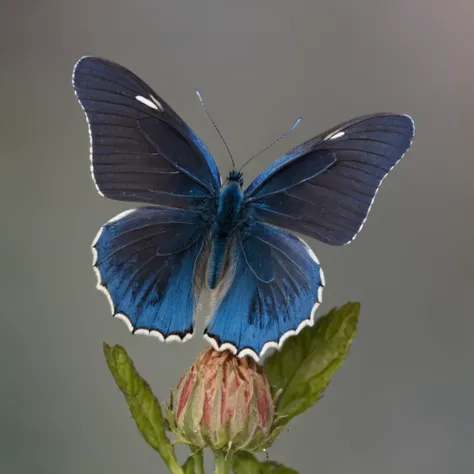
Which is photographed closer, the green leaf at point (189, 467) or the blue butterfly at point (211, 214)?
the green leaf at point (189, 467)

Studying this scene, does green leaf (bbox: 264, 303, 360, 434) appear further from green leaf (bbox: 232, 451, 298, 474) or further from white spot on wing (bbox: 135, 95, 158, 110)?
white spot on wing (bbox: 135, 95, 158, 110)

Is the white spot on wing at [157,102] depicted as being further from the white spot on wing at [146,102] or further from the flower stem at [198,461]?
the flower stem at [198,461]

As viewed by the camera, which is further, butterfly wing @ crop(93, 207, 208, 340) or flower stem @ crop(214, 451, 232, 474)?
butterfly wing @ crop(93, 207, 208, 340)

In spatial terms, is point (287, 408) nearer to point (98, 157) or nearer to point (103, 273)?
point (103, 273)

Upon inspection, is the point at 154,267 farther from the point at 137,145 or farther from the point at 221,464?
the point at 221,464

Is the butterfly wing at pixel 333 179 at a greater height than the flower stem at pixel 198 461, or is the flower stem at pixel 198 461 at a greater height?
the butterfly wing at pixel 333 179

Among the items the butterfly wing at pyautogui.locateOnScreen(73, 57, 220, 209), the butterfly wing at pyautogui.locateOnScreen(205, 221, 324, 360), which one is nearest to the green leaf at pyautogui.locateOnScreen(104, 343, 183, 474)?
the butterfly wing at pyautogui.locateOnScreen(205, 221, 324, 360)

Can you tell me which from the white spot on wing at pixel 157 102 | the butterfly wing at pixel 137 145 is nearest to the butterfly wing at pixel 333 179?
the butterfly wing at pixel 137 145
